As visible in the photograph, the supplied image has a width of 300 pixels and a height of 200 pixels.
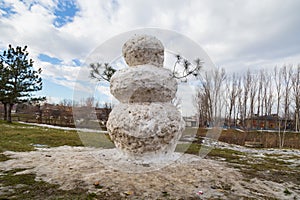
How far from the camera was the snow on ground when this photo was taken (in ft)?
15.4

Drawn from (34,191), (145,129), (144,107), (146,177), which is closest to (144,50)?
(144,107)

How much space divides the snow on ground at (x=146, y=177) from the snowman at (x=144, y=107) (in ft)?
1.79

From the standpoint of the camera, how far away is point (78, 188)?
4594mm

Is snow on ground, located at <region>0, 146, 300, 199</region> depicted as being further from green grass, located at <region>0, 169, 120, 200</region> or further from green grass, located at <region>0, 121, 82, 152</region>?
green grass, located at <region>0, 121, 82, 152</region>

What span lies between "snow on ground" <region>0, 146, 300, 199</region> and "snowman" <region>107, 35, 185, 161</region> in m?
0.55

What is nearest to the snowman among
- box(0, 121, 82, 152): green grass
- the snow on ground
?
the snow on ground

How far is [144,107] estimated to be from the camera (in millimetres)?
6660

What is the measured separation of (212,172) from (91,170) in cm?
342

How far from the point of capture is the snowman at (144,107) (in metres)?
6.37

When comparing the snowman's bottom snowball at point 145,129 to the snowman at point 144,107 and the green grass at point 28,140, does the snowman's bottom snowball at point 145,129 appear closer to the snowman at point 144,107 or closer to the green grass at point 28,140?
the snowman at point 144,107

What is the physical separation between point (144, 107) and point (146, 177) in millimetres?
2124

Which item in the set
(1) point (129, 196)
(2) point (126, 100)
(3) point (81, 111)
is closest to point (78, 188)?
(1) point (129, 196)

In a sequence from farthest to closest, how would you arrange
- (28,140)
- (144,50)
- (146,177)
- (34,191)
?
(28,140)
(144,50)
(146,177)
(34,191)

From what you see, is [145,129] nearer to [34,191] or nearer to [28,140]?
[34,191]
